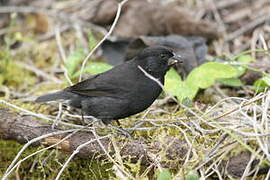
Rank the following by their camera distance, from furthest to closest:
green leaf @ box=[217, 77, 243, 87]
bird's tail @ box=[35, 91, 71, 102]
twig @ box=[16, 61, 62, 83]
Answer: twig @ box=[16, 61, 62, 83], green leaf @ box=[217, 77, 243, 87], bird's tail @ box=[35, 91, 71, 102]

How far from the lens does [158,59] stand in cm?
408

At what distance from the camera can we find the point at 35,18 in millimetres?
6938

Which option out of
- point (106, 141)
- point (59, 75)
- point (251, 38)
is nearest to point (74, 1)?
point (59, 75)

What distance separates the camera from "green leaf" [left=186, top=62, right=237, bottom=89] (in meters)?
4.29

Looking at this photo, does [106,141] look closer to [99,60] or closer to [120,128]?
[120,128]

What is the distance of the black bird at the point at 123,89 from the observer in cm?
387

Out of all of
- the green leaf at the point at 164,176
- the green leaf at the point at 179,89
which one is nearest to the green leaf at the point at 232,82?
the green leaf at the point at 179,89

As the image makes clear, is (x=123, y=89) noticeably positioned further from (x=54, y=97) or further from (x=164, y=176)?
A: (x=164, y=176)

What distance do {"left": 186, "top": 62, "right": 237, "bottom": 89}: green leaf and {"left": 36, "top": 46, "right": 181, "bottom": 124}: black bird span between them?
16.0 inches

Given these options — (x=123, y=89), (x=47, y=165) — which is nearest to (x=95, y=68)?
(x=123, y=89)

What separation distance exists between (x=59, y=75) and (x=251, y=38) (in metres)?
2.68

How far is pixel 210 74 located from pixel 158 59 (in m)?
0.60

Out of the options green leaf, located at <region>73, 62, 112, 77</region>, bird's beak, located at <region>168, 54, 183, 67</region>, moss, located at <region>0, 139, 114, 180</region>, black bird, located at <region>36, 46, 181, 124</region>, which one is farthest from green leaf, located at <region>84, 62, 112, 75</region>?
moss, located at <region>0, 139, 114, 180</region>

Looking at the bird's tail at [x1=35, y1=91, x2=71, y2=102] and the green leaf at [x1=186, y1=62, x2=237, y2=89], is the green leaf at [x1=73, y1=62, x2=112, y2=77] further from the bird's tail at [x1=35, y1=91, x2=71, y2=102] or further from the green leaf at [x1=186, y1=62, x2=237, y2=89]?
the green leaf at [x1=186, y1=62, x2=237, y2=89]
